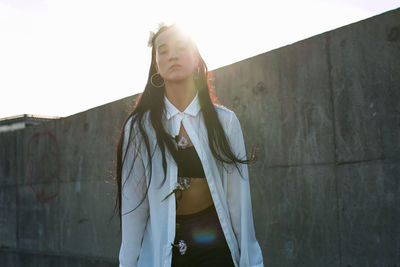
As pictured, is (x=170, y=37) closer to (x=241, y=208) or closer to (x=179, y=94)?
(x=179, y=94)

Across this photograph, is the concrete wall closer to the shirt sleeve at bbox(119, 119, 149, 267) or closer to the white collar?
the white collar

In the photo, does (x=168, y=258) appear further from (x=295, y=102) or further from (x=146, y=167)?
(x=295, y=102)

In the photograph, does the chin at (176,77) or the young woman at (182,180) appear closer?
the young woman at (182,180)

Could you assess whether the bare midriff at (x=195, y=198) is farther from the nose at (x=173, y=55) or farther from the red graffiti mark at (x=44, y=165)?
the red graffiti mark at (x=44, y=165)

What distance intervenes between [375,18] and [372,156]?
3.31ft

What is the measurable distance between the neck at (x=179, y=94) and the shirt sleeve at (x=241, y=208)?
292 millimetres

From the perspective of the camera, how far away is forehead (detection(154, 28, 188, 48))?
2785 millimetres

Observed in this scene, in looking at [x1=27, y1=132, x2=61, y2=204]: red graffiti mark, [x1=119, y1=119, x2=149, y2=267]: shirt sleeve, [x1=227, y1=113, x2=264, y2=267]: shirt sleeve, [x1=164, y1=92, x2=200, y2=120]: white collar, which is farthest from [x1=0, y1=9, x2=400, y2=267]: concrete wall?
[x1=27, y1=132, x2=61, y2=204]: red graffiti mark

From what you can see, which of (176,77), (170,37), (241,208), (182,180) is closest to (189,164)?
(182,180)

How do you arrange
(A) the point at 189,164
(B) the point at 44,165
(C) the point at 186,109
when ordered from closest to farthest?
(A) the point at 189,164 → (C) the point at 186,109 → (B) the point at 44,165

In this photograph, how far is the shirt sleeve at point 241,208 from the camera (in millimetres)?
2518

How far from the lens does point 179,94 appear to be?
2.79 metres

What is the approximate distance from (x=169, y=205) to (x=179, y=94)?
2.10 ft

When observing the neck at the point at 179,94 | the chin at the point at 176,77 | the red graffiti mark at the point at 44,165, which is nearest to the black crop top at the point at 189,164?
the neck at the point at 179,94
